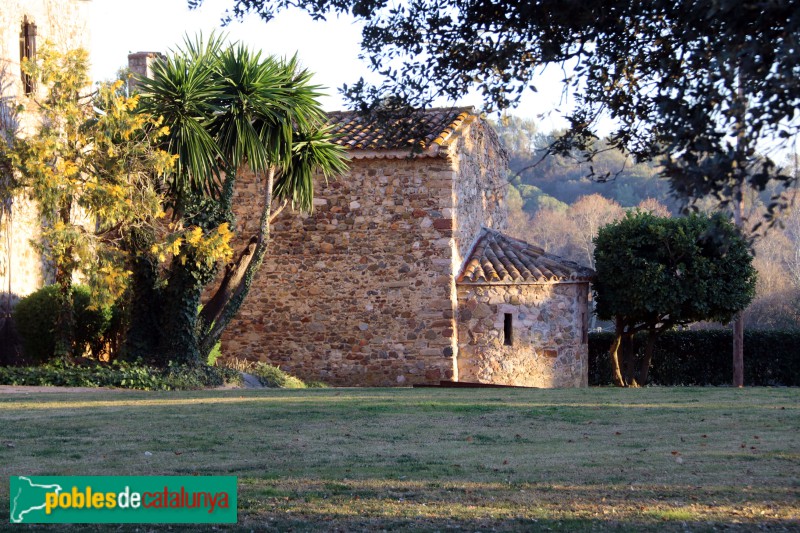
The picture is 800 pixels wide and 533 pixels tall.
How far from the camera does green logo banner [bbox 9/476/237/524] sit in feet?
23.0

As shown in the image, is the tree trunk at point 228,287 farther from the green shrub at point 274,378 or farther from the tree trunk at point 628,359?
the tree trunk at point 628,359

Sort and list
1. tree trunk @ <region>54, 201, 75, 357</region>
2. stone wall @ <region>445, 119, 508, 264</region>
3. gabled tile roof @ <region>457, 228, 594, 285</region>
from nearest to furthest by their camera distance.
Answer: tree trunk @ <region>54, 201, 75, 357</region> < gabled tile roof @ <region>457, 228, 594, 285</region> < stone wall @ <region>445, 119, 508, 264</region>

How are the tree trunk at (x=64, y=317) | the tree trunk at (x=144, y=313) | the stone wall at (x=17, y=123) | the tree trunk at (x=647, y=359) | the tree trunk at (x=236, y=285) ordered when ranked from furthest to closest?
the tree trunk at (x=647, y=359) → the stone wall at (x=17, y=123) → the tree trunk at (x=236, y=285) → the tree trunk at (x=144, y=313) → the tree trunk at (x=64, y=317)

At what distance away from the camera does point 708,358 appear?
87.3 ft

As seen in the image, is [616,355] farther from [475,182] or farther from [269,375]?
[269,375]

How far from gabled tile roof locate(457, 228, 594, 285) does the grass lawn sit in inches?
253

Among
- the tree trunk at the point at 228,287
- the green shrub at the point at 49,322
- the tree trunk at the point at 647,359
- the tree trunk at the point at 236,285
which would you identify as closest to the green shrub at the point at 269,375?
the tree trunk at the point at 236,285

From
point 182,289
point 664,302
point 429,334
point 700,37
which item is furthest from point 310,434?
point 664,302

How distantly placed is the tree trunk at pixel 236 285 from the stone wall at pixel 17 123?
14.2 feet

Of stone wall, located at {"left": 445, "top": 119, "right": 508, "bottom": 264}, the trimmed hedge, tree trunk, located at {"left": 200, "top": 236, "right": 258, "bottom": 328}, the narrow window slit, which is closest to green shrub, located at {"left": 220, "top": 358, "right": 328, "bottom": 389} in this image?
tree trunk, located at {"left": 200, "top": 236, "right": 258, "bottom": 328}

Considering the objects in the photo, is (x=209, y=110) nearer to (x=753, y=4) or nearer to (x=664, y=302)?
(x=664, y=302)

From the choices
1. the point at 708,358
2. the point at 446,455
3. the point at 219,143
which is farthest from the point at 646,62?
the point at 708,358

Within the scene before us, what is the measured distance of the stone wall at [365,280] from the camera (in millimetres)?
21422

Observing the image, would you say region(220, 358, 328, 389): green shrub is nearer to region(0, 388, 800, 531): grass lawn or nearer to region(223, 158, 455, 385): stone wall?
region(223, 158, 455, 385): stone wall
